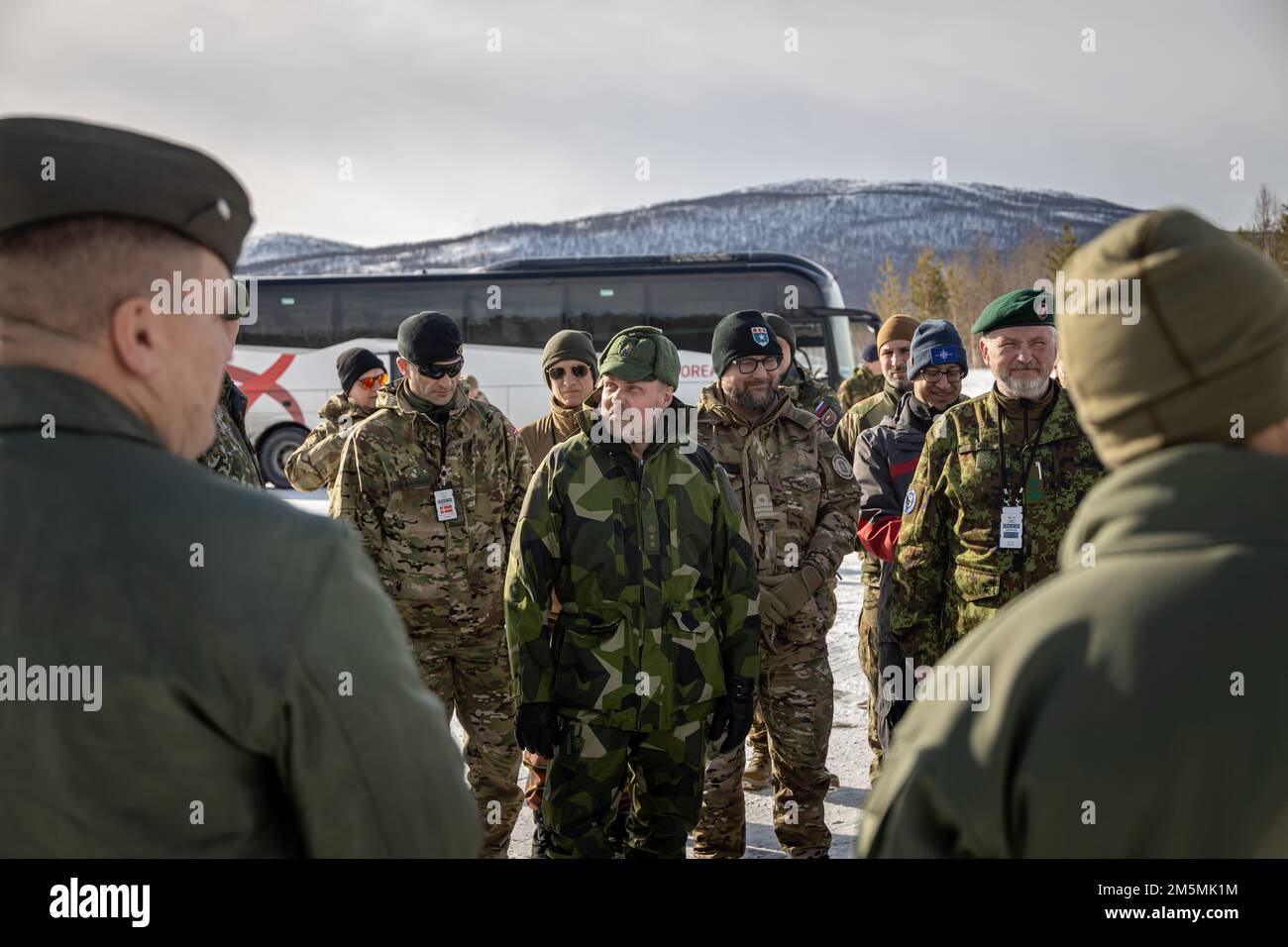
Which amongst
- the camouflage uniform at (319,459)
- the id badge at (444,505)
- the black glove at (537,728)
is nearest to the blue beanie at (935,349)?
the id badge at (444,505)

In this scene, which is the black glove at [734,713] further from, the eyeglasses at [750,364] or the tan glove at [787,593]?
the eyeglasses at [750,364]

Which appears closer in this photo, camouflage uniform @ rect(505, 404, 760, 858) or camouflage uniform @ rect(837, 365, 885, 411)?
camouflage uniform @ rect(505, 404, 760, 858)

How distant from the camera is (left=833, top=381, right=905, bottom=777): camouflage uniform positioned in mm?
4805

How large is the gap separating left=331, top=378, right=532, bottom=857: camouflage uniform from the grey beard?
86.6 inches

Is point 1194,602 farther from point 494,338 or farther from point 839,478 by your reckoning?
point 494,338

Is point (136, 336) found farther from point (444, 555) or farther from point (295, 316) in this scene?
point (295, 316)

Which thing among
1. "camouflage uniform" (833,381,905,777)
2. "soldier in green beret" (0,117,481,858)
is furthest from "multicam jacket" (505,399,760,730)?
"soldier in green beret" (0,117,481,858)

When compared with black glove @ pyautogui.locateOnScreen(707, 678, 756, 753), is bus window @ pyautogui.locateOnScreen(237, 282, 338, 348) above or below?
above

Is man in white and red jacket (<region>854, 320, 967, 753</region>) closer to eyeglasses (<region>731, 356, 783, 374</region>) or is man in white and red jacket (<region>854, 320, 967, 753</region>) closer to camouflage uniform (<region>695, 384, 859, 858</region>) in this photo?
camouflage uniform (<region>695, 384, 859, 858</region>)

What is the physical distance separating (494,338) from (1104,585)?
55.0 ft

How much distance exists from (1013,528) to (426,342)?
8.12ft

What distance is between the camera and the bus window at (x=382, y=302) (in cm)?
1733

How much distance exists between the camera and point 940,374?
16.1ft

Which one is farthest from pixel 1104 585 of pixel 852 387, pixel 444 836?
pixel 852 387
